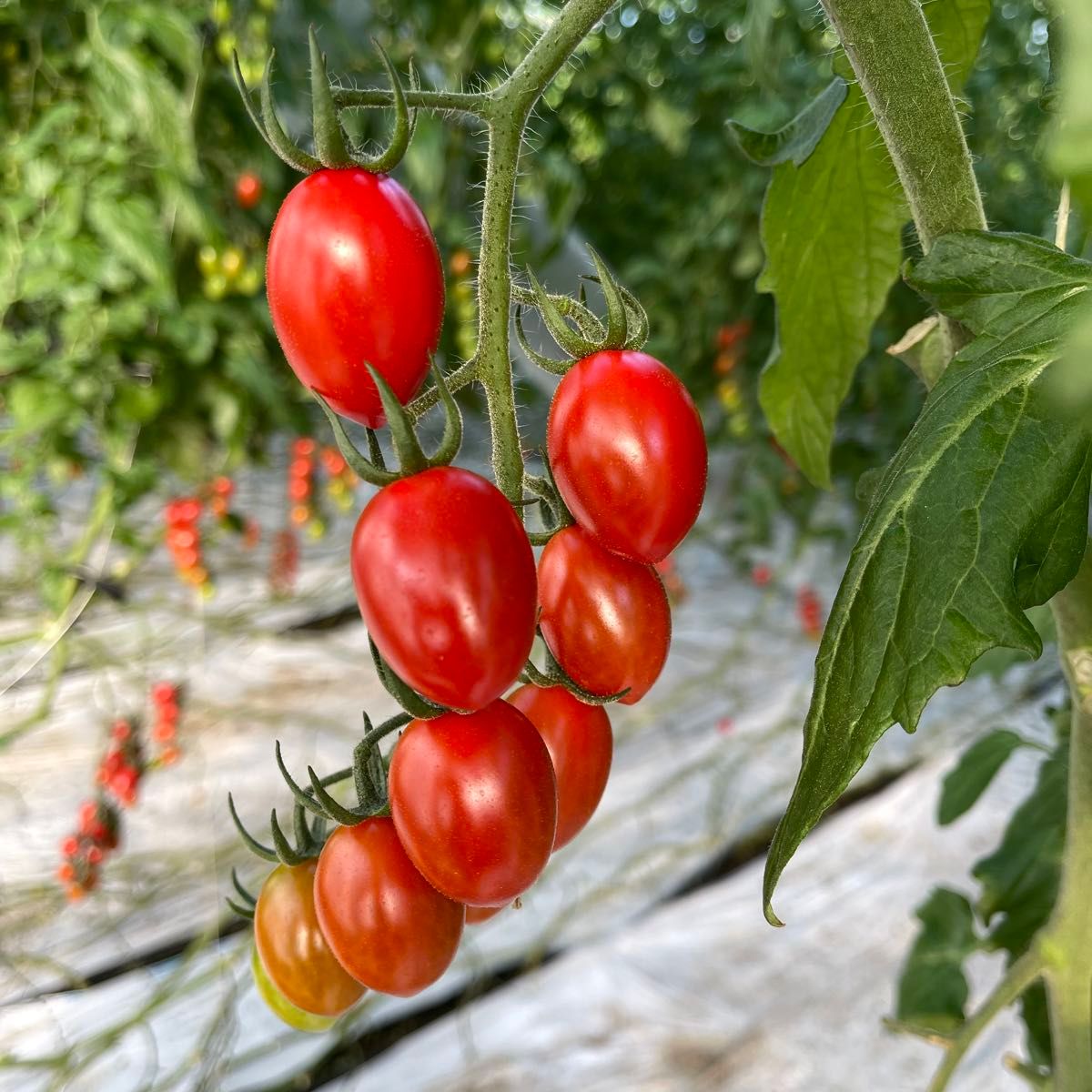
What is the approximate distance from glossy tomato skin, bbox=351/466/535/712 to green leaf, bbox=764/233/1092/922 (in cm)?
7

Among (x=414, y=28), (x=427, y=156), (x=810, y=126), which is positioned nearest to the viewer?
(x=810, y=126)

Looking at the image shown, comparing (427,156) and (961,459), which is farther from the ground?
(427,156)

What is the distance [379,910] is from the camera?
0.24 m

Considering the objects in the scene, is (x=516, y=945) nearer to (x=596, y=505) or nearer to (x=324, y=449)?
(x=324, y=449)

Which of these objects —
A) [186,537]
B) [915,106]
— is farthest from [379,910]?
[186,537]

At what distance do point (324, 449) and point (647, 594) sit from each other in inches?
45.8

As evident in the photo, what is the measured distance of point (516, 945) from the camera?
987 millimetres

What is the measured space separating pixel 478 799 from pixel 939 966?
0.44 metres

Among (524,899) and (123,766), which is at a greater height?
(123,766)

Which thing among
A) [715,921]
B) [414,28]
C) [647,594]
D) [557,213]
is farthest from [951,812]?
[414,28]

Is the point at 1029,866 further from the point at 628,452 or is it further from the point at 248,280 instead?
the point at 248,280

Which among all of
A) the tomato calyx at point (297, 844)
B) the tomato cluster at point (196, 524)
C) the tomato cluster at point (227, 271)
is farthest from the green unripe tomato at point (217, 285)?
the tomato calyx at point (297, 844)

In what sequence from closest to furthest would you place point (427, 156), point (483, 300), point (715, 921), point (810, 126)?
point (483, 300)
point (810, 126)
point (715, 921)
point (427, 156)

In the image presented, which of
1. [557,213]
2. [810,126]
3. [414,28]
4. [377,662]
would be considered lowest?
[377,662]
